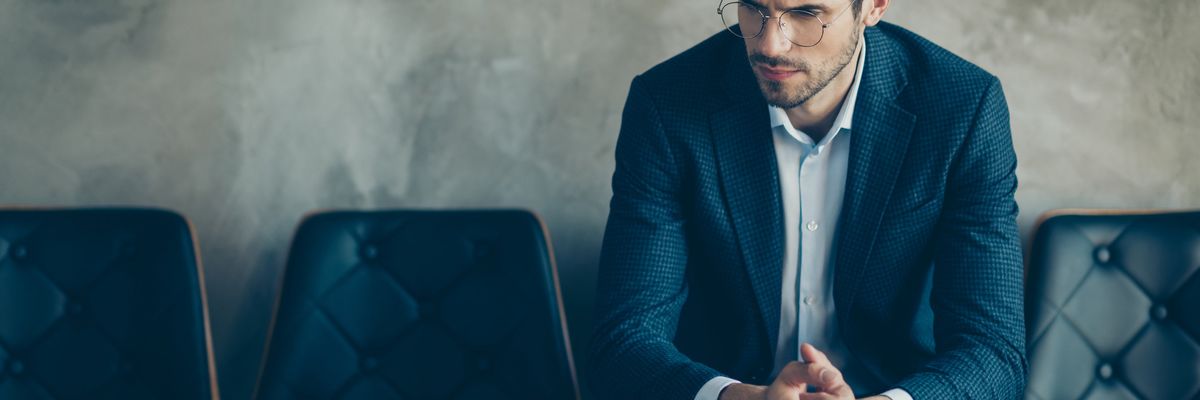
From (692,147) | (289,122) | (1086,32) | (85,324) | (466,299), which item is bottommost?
(85,324)

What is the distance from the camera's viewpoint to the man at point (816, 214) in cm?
152

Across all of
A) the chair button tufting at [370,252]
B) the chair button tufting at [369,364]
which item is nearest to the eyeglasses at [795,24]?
the chair button tufting at [370,252]

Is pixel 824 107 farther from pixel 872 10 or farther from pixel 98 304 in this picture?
pixel 98 304

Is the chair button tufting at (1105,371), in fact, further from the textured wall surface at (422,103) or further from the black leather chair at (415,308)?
the black leather chair at (415,308)

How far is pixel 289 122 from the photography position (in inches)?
83.4

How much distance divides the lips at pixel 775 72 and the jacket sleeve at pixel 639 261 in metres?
0.21

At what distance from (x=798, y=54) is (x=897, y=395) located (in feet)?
1.73

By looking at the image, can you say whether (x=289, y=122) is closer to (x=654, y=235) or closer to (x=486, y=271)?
(x=486, y=271)

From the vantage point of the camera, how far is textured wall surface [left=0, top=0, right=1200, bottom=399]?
→ 2.02 m

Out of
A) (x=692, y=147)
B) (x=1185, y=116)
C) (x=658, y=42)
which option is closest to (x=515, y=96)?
(x=658, y=42)

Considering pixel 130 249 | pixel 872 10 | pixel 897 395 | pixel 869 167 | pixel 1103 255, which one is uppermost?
pixel 872 10

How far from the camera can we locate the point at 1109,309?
5.88 feet

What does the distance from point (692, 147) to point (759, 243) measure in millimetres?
192

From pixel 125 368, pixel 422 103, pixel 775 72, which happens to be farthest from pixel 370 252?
pixel 775 72
